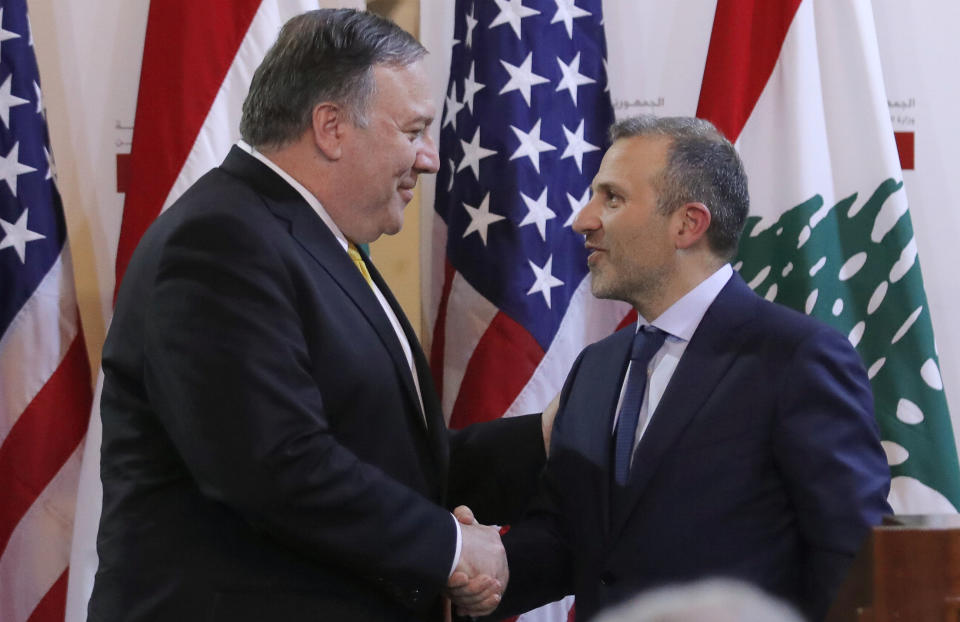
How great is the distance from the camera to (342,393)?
1989 mm

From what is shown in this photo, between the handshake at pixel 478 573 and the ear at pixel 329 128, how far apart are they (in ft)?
2.49

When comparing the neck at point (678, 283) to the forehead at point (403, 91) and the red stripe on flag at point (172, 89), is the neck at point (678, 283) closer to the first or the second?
the forehead at point (403, 91)

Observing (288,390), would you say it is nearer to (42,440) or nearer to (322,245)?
A: (322,245)

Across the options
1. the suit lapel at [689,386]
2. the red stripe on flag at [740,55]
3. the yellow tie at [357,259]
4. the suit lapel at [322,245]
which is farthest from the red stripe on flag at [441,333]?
the suit lapel at [322,245]

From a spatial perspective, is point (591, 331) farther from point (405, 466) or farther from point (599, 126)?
point (405, 466)

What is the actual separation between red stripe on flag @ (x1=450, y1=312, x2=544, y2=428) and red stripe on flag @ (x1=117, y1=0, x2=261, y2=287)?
1.02 m

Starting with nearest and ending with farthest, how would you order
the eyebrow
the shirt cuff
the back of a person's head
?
the back of a person's head, the shirt cuff, the eyebrow

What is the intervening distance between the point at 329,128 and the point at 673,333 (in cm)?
87

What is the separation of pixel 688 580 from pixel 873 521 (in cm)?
38

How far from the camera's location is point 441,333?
135 inches

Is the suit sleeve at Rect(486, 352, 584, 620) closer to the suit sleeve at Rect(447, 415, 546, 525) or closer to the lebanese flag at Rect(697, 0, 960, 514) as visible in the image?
the suit sleeve at Rect(447, 415, 546, 525)

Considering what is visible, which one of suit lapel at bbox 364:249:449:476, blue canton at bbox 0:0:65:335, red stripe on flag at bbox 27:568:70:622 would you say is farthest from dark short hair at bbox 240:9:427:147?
red stripe on flag at bbox 27:568:70:622

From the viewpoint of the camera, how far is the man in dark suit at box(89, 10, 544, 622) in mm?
1860

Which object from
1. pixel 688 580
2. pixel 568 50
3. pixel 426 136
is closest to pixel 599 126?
pixel 568 50
